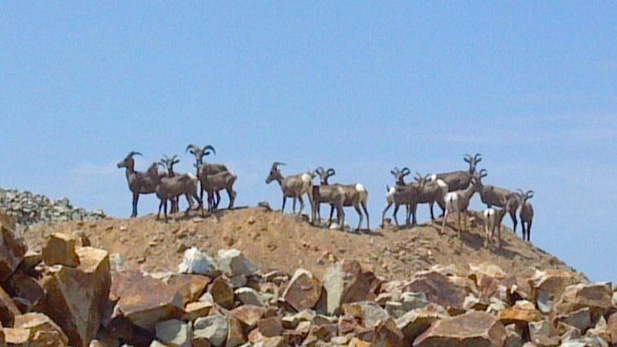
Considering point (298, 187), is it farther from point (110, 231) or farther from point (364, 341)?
point (364, 341)

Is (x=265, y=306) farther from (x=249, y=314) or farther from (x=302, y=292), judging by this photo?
(x=249, y=314)

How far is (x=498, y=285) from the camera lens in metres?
15.7

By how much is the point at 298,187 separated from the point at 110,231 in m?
5.19

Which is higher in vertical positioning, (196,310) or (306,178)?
(196,310)

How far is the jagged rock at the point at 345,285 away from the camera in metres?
14.2

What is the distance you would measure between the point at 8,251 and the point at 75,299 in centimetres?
90

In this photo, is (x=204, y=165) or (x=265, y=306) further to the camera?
(x=204, y=165)

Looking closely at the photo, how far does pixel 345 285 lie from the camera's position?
14328mm

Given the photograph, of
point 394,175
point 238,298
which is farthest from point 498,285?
point 394,175

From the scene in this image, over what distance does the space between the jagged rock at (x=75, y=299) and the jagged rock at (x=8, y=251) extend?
1.23 feet

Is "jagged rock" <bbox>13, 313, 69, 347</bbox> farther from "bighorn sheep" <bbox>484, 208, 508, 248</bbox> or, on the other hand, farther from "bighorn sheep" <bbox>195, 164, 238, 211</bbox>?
"bighorn sheep" <bbox>484, 208, 508, 248</bbox>

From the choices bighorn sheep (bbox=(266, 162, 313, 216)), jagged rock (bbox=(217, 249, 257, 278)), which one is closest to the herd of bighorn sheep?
bighorn sheep (bbox=(266, 162, 313, 216))

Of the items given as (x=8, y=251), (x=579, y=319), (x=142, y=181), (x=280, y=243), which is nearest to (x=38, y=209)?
(x=142, y=181)

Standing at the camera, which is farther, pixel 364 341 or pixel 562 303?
pixel 562 303
